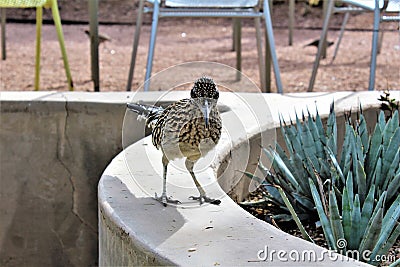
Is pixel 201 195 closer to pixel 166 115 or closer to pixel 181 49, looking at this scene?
pixel 166 115

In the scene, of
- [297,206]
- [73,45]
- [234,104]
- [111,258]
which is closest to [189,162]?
[111,258]

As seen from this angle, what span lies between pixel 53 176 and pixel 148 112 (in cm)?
139

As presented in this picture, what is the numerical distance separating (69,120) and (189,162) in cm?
154

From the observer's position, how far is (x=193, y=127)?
6.75 feet

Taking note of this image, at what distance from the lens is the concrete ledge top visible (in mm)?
1770

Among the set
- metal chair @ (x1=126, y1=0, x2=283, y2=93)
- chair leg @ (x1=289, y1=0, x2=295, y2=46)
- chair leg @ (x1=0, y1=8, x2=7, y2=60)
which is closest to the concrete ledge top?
metal chair @ (x1=126, y1=0, x2=283, y2=93)

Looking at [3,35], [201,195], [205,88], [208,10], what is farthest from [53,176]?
[3,35]

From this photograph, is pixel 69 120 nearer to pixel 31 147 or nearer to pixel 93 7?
pixel 31 147

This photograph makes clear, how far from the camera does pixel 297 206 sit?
8.84 ft

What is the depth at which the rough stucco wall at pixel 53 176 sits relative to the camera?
11.8ft

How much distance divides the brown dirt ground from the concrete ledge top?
3171 millimetres

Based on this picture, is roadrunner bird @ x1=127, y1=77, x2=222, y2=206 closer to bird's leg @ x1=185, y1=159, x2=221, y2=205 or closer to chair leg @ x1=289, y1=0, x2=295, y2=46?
bird's leg @ x1=185, y1=159, x2=221, y2=205

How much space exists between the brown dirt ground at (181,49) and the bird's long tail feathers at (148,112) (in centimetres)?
312

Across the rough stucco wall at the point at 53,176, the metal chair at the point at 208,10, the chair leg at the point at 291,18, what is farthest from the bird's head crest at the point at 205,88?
the chair leg at the point at 291,18
